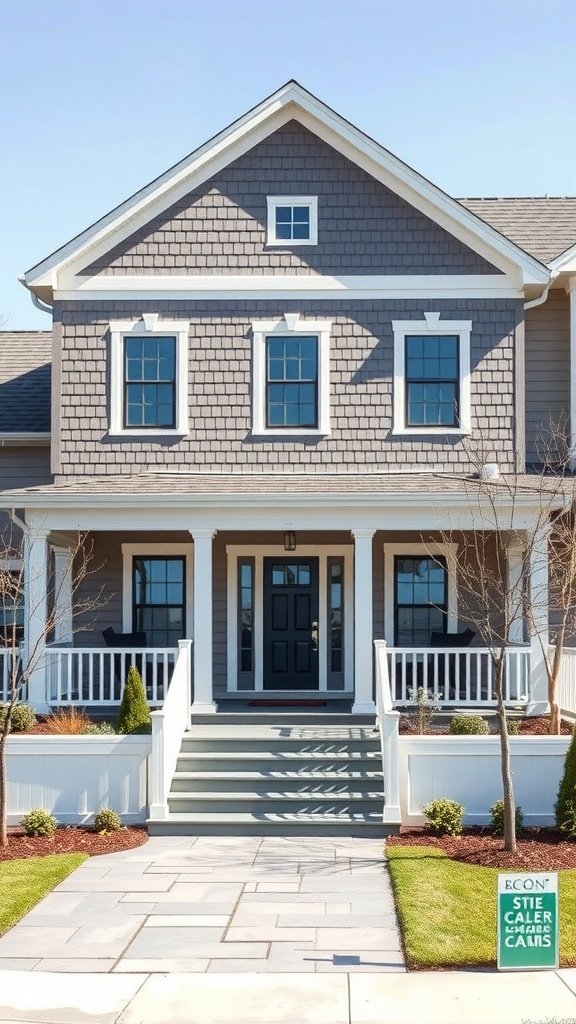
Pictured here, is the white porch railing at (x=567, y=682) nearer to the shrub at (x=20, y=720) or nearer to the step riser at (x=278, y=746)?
the step riser at (x=278, y=746)

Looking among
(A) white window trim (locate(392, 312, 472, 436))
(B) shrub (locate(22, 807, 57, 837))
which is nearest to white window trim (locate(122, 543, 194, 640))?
(A) white window trim (locate(392, 312, 472, 436))

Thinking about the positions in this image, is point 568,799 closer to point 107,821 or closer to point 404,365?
point 107,821

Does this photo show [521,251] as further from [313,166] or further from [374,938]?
[374,938]

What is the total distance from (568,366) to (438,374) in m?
2.28

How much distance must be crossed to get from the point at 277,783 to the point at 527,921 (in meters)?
5.55

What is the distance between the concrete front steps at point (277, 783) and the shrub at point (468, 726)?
95 centimetres

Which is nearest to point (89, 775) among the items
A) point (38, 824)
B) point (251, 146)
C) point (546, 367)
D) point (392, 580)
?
point (38, 824)

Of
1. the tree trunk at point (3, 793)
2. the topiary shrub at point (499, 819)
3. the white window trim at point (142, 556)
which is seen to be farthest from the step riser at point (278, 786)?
the white window trim at point (142, 556)

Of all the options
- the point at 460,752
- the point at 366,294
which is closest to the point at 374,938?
the point at 460,752

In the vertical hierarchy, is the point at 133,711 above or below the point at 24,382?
below

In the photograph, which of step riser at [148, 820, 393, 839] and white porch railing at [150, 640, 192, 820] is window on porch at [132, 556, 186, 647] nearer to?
white porch railing at [150, 640, 192, 820]

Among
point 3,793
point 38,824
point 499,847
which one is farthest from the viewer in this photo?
point 38,824

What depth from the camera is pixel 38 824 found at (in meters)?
11.9

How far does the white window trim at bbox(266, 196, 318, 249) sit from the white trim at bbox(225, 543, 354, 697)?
433 cm
